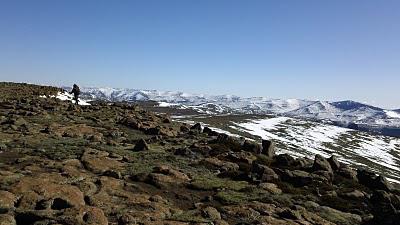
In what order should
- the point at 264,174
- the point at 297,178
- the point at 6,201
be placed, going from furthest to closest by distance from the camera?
the point at 297,178 → the point at 264,174 → the point at 6,201

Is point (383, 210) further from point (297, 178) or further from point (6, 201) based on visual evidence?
point (6, 201)

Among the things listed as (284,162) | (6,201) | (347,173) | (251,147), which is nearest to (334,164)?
(347,173)

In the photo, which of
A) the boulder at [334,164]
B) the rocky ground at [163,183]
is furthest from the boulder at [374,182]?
the boulder at [334,164]

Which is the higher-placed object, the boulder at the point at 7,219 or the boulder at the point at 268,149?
the boulder at the point at 7,219

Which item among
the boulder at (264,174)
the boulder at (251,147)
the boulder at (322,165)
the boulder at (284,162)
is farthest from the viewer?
the boulder at (251,147)

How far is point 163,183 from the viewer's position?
26.8 m

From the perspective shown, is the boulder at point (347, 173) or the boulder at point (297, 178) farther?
the boulder at point (347, 173)

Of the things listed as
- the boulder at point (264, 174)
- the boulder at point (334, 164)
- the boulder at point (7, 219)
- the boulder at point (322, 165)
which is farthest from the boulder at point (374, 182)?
the boulder at point (7, 219)

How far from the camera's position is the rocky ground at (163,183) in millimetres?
19844

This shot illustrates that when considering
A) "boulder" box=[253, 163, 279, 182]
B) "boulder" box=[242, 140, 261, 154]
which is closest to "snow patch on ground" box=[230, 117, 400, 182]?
"boulder" box=[242, 140, 261, 154]

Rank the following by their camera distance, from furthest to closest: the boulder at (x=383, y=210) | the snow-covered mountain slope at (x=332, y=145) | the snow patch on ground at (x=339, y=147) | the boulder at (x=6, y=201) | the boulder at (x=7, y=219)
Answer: the snow-covered mountain slope at (x=332, y=145) → the snow patch on ground at (x=339, y=147) → the boulder at (x=383, y=210) → the boulder at (x=6, y=201) → the boulder at (x=7, y=219)

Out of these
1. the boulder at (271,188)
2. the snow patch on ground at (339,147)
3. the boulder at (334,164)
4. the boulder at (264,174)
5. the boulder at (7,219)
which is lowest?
the snow patch on ground at (339,147)

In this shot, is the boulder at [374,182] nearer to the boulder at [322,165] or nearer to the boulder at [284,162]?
the boulder at [322,165]

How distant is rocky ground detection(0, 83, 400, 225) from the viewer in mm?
19844
